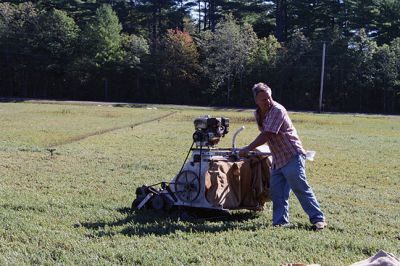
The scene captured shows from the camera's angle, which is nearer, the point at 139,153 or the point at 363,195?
the point at 363,195

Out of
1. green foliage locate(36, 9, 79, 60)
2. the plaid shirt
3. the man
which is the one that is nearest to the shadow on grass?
the man

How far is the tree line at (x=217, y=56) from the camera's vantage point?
182 ft

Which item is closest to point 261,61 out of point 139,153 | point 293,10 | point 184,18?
point 293,10

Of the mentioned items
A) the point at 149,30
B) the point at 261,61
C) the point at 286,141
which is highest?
the point at 149,30

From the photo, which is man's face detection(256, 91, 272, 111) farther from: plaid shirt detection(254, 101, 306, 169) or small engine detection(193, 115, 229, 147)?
small engine detection(193, 115, 229, 147)

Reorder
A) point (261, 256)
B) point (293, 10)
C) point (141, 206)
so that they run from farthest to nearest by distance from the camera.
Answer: point (293, 10), point (141, 206), point (261, 256)

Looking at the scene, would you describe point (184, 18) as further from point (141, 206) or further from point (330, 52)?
point (141, 206)

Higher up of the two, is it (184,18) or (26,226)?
(184,18)

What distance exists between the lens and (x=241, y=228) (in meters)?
7.05

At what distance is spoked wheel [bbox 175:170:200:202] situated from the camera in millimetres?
7473

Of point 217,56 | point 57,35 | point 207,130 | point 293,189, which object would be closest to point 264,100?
point 207,130

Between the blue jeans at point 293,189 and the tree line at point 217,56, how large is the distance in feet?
162

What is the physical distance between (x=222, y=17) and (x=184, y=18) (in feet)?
18.3

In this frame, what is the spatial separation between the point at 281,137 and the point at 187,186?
1.51 metres
